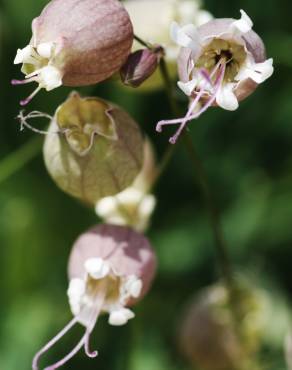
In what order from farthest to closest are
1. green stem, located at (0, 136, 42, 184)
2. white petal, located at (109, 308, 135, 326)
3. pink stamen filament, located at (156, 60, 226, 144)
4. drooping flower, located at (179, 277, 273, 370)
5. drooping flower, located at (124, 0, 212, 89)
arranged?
drooping flower, located at (179, 277, 273, 370) < green stem, located at (0, 136, 42, 184) < drooping flower, located at (124, 0, 212, 89) < white petal, located at (109, 308, 135, 326) < pink stamen filament, located at (156, 60, 226, 144)

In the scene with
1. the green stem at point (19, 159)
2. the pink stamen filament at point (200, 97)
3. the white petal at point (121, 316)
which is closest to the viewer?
the pink stamen filament at point (200, 97)

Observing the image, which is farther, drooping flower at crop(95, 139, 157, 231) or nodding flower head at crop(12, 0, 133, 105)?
drooping flower at crop(95, 139, 157, 231)

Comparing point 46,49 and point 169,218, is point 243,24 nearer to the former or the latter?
point 46,49

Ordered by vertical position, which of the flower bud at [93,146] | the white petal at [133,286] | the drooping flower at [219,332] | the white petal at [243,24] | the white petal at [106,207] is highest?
the white petal at [243,24]

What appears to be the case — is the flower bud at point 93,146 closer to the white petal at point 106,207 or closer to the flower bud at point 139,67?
the flower bud at point 139,67


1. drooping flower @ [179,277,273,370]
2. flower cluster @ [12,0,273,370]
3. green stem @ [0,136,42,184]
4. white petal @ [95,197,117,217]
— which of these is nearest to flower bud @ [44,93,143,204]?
flower cluster @ [12,0,273,370]

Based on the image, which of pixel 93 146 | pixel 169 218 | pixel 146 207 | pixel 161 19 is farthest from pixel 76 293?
pixel 169 218

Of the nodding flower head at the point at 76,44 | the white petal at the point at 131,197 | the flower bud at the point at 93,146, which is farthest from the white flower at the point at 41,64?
the white petal at the point at 131,197

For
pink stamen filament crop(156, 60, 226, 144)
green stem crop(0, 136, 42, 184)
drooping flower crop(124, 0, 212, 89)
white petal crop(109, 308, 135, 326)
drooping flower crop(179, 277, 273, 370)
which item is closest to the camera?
pink stamen filament crop(156, 60, 226, 144)

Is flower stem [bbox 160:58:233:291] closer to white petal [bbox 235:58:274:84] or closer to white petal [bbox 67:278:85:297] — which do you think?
white petal [bbox 235:58:274:84]
